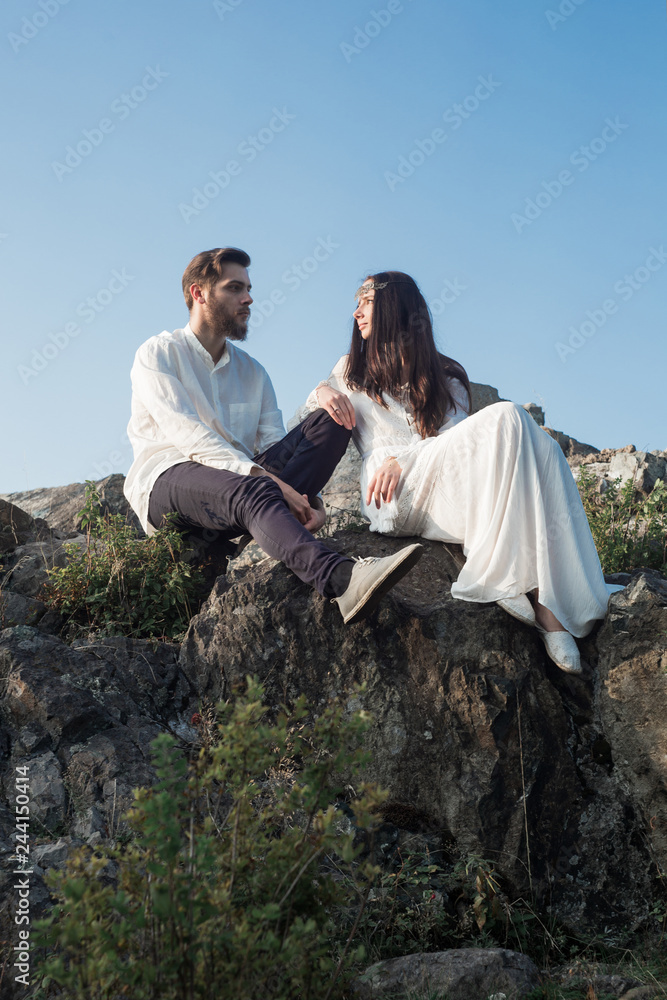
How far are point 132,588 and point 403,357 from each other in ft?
7.18

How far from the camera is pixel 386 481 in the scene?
14.3 feet

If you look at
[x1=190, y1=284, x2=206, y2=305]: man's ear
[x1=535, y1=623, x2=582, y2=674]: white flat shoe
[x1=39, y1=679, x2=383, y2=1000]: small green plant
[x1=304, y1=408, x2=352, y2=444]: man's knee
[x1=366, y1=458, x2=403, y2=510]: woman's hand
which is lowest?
[x1=39, y1=679, x2=383, y2=1000]: small green plant

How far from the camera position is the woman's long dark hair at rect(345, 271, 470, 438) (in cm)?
483

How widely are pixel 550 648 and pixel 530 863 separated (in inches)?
37.2

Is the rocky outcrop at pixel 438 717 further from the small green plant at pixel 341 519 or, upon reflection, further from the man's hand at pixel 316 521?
the small green plant at pixel 341 519

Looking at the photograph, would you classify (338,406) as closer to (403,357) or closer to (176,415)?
(403,357)

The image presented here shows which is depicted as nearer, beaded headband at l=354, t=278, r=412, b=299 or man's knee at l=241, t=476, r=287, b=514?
man's knee at l=241, t=476, r=287, b=514

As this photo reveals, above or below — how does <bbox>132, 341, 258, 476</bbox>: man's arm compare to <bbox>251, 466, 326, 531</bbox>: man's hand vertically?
above

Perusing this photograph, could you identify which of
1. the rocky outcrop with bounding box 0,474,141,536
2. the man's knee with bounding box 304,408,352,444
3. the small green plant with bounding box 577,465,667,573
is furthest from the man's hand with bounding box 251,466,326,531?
the rocky outcrop with bounding box 0,474,141,536

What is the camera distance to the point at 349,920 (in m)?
3.03

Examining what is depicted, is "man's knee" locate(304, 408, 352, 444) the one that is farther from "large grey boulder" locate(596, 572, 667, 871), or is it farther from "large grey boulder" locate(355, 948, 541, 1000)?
"large grey boulder" locate(355, 948, 541, 1000)

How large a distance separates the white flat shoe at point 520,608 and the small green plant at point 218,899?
5.52 feet

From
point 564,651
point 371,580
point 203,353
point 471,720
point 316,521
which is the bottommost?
point 471,720

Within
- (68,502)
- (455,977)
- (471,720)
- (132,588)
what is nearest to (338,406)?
(132,588)
